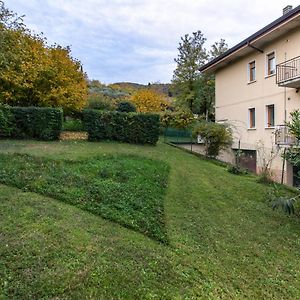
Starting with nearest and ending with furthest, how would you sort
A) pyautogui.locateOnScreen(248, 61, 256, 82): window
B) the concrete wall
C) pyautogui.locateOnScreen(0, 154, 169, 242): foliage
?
pyautogui.locateOnScreen(0, 154, 169, 242): foliage
the concrete wall
pyautogui.locateOnScreen(248, 61, 256, 82): window

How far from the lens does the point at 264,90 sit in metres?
17.2

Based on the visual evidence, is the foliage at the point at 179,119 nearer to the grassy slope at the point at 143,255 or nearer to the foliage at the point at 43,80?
the foliage at the point at 43,80

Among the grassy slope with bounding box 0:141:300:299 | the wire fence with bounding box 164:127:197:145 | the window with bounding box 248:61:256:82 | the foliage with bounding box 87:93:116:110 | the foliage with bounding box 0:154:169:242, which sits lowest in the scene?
the grassy slope with bounding box 0:141:300:299

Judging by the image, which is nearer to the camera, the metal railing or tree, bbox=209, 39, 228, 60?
the metal railing

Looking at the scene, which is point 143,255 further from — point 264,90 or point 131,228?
point 264,90

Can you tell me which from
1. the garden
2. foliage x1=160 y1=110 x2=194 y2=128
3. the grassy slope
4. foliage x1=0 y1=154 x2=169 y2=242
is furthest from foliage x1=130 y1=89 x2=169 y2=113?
the grassy slope

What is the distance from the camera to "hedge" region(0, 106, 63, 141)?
14.8 m

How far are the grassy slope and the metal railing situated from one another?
8.82m

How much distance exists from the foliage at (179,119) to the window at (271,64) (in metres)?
6.52

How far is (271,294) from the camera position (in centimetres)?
459

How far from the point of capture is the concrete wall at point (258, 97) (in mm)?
15367

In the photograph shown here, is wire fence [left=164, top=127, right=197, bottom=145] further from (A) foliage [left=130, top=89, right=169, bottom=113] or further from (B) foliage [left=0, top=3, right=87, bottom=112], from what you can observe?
(B) foliage [left=0, top=3, right=87, bottom=112]

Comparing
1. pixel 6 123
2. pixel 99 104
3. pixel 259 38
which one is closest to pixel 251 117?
pixel 259 38

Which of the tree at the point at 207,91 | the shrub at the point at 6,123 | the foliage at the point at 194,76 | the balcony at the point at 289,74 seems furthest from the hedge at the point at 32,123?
the tree at the point at 207,91
